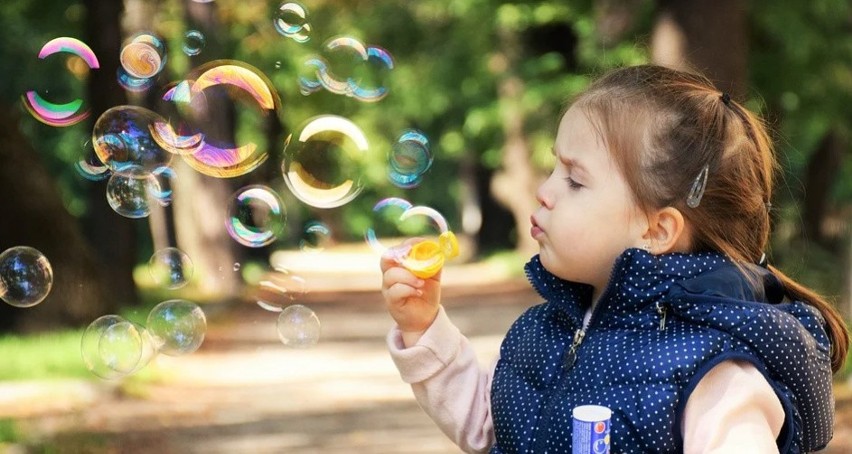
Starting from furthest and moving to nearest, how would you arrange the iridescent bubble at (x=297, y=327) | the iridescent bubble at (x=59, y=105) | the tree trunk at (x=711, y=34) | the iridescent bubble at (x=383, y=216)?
the tree trunk at (x=711, y=34), the iridescent bubble at (x=59, y=105), the iridescent bubble at (x=297, y=327), the iridescent bubble at (x=383, y=216)

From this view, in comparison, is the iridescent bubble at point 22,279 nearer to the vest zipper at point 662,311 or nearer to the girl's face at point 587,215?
the girl's face at point 587,215

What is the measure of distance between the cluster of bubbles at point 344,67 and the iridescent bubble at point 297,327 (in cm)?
80

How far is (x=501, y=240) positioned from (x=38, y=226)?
73.9ft

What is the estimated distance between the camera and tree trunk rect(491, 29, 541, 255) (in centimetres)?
1950

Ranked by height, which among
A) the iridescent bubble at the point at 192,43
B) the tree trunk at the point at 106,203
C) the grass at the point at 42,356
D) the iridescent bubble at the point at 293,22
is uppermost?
the iridescent bubble at the point at 293,22

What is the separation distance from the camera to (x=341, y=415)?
8703mm

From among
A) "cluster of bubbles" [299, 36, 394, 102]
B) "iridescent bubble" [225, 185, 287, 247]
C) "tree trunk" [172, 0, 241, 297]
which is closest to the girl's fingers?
"iridescent bubble" [225, 185, 287, 247]

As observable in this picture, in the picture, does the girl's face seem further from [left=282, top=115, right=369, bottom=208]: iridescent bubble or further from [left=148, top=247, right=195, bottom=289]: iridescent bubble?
[left=148, top=247, right=195, bottom=289]: iridescent bubble

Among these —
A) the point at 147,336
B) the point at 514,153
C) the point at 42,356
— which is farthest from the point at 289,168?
the point at 514,153

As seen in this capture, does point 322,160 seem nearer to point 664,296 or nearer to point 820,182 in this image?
point 664,296

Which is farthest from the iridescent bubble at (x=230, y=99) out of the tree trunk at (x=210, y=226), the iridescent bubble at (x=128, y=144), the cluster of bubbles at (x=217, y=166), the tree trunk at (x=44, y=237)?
the tree trunk at (x=210, y=226)

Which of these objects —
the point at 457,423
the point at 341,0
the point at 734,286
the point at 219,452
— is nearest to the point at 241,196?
the point at 457,423

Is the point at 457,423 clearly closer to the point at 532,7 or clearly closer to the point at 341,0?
the point at 532,7

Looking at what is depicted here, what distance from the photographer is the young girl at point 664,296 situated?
213 cm
